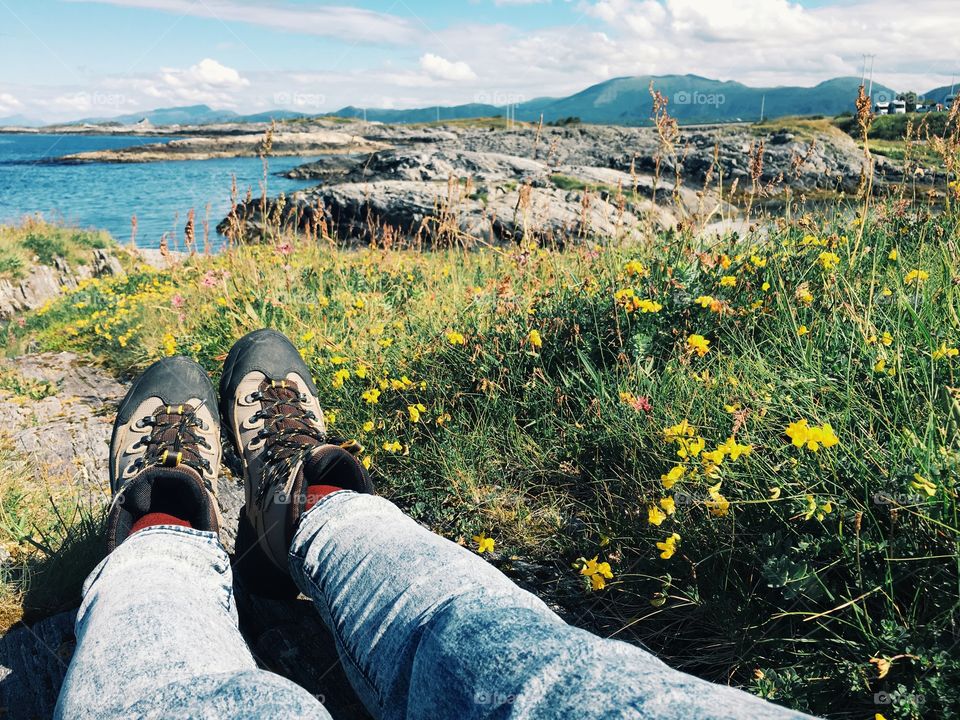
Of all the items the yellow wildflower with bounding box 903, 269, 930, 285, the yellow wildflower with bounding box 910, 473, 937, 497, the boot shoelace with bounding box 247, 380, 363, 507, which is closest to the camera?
the yellow wildflower with bounding box 910, 473, 937, 497

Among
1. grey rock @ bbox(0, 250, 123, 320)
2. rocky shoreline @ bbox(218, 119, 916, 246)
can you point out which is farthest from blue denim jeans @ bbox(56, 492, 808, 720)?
grey rock @ bbox(0, 250, 123, 320)

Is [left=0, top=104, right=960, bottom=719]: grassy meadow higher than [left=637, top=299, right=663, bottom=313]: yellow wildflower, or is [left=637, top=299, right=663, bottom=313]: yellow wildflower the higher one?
[left=637, top=299, right=663, bottom=313]: yellow wildflower

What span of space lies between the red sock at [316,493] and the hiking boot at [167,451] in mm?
264

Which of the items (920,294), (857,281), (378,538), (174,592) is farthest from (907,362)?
(174,592)

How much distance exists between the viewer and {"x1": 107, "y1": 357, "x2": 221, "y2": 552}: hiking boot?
1652 millimetres

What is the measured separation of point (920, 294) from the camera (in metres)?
2.18

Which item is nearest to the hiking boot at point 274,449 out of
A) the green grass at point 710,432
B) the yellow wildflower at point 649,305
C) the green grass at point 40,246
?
the green grass at point 710,432

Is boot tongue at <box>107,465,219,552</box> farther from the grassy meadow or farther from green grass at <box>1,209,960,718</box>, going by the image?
green grass at <box>1,209,960,718</box>

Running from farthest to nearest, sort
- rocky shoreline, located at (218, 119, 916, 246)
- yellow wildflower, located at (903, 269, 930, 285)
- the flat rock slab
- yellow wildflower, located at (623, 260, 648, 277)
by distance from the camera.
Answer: rocky shoreline, located at (218, 119, 916, 246)
yellow wildflower, located at (623, 260, 648, 277)
yellow wildflower, located at (903, 269, 930, 285)
the flat rock slab

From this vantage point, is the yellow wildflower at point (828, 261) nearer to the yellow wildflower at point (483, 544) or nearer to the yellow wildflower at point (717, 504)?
the yellow wildflower at point (717, 504)

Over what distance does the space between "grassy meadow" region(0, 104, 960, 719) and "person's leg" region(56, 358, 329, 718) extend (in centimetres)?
35

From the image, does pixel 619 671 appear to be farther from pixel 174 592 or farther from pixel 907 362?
pixel 907 362

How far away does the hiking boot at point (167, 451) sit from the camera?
1.65 m

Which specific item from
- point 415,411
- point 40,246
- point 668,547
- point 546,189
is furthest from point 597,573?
point 40,246
